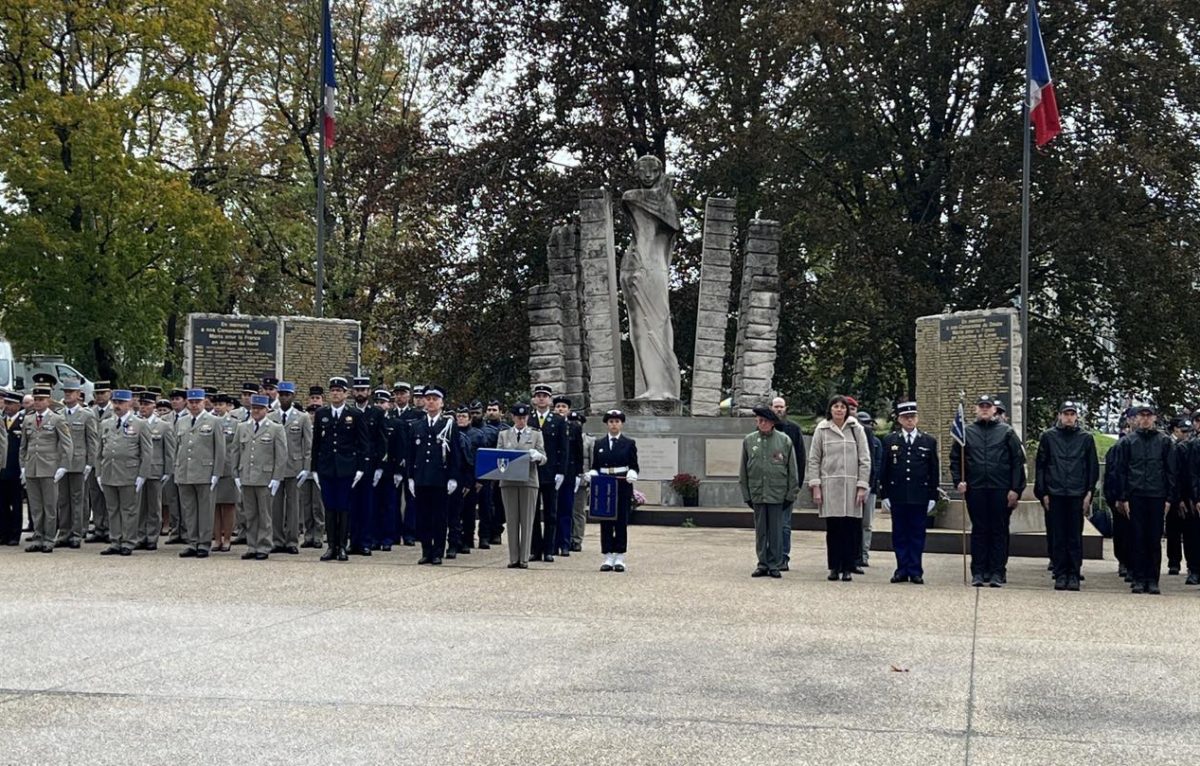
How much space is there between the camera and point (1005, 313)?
20.8m

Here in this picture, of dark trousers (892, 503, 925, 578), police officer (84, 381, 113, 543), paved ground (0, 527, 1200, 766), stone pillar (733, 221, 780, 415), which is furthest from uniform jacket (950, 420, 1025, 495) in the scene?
stone pillar (733, 221, 780, 415)

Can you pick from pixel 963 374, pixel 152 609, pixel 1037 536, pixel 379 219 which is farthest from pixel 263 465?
pixel 379 219

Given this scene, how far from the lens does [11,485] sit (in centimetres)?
1638

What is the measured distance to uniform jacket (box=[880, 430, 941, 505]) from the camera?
1369cm

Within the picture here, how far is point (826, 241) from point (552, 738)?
→ 25749mm

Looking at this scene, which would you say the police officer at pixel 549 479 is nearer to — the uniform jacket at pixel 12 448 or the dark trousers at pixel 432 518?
the dark trousers at pixel 432 518

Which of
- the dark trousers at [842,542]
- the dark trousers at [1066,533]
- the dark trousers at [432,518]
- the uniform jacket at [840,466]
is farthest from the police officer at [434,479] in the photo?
the dark trousers at [1066,533]

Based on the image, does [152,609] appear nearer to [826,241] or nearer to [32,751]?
[32,751]

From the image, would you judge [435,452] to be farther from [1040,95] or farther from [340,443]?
[1040,95]

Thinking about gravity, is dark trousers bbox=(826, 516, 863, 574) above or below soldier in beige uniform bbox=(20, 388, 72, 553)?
below

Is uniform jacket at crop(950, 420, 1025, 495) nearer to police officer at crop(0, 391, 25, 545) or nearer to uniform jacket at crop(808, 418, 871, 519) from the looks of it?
uniform jacket at crop(808, 418, 871, 519)

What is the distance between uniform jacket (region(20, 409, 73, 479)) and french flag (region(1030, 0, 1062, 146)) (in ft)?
50.4

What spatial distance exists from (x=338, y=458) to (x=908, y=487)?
19.1ft

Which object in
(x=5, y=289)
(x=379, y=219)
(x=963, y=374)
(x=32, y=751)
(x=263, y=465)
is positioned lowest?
(x=32, y=751)
